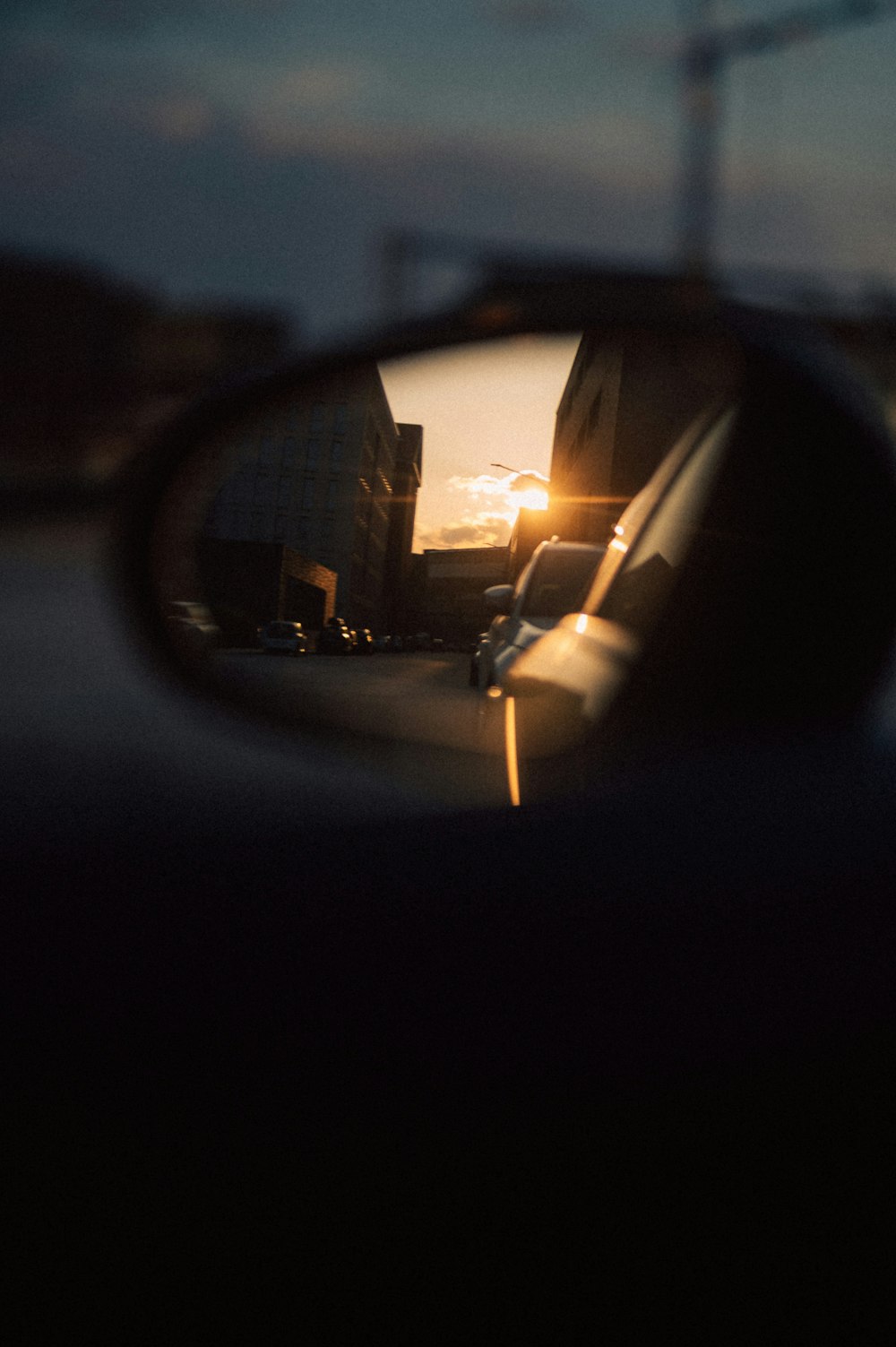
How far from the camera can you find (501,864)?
7.18 feet

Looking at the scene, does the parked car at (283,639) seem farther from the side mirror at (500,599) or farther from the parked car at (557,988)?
the side mirror at (500,599)

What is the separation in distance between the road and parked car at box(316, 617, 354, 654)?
22 mm

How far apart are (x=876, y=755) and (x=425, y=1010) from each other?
739 millimetres

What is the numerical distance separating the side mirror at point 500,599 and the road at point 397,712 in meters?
0.16

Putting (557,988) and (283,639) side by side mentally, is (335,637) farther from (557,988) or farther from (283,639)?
(557,988)

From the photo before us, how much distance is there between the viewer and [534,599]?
1926 mm

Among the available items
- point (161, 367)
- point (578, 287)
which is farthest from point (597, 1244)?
point (161, 367)

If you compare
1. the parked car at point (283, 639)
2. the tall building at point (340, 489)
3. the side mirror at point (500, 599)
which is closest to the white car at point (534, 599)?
the side mirror at point (500, 599)

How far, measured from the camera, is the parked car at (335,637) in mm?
2016

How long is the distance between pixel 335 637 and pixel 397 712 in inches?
6.5

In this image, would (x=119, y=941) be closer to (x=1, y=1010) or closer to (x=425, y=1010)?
(x=1, y=1010)

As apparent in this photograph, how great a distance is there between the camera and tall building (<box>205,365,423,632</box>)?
6.16 ft

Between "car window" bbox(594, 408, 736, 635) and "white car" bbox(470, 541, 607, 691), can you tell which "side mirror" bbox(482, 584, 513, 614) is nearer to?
"white car" bbox(470, 541, 607, 691)

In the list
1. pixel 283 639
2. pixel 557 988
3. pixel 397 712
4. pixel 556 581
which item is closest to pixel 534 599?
pixel 556 581
